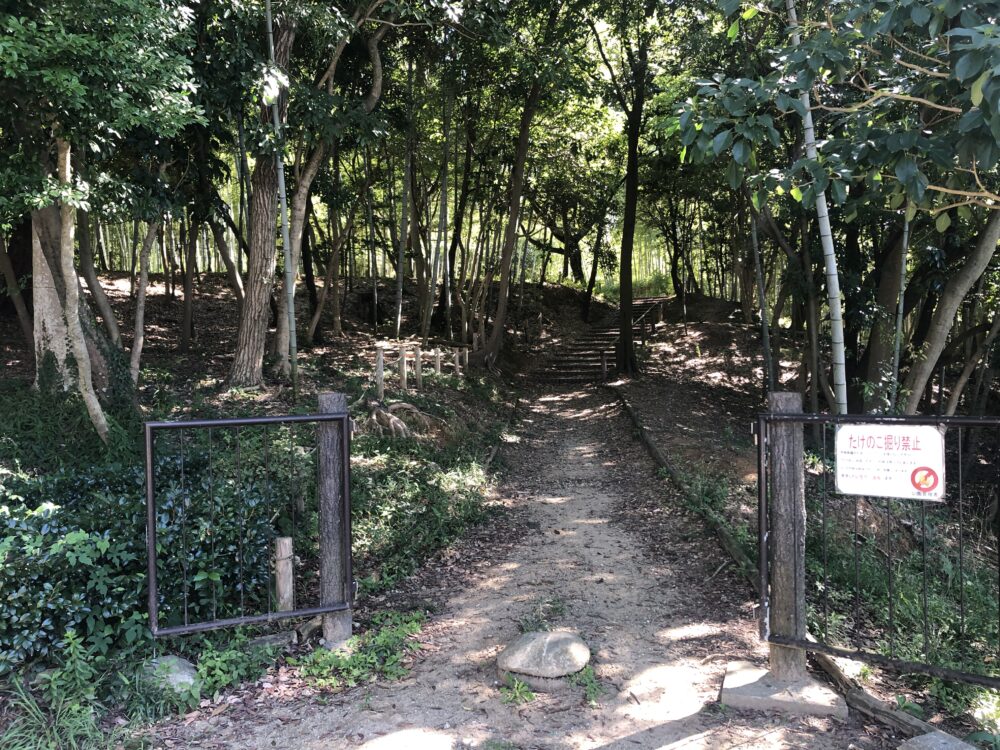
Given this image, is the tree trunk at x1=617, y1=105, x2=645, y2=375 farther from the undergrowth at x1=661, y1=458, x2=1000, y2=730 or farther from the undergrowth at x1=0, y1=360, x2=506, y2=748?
the undergrowth at x1=0, y1=360, x2=506, y2=748

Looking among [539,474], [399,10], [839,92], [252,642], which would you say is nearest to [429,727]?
[252,642]

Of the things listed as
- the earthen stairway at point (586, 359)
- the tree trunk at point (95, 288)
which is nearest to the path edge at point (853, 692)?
the tree trunk at point (95, 288)

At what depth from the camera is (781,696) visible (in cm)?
322

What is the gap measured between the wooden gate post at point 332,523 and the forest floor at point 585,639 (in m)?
0.48

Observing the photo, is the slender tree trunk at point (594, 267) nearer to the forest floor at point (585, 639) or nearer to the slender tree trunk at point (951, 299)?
the slender tree trunk at point (951, 299)

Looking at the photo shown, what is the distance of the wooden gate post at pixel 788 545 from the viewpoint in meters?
3.38

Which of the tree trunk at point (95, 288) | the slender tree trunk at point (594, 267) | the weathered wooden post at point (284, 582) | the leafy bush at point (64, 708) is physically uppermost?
→ the slender tree trunk at point (594, 267)

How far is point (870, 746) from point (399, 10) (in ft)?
30.2

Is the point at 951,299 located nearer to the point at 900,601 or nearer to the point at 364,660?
the point at 900,601

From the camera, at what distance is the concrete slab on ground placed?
3.16 meters

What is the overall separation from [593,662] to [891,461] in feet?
6.23

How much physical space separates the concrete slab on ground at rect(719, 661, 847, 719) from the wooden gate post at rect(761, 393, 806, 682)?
91mm

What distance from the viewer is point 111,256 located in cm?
2006

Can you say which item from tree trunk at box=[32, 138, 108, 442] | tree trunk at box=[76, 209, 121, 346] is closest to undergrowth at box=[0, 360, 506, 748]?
tree trunk at box=[32, 138, 108, 442]
